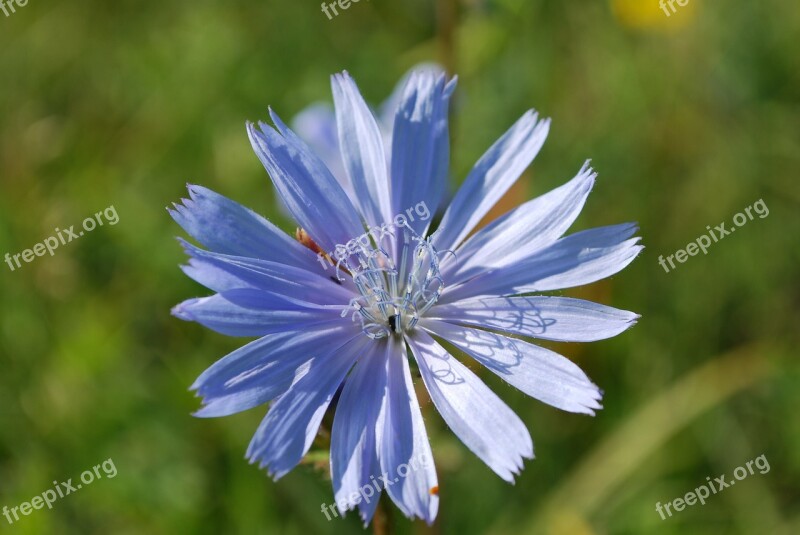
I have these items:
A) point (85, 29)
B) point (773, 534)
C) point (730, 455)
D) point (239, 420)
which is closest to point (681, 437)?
point (730, 455)

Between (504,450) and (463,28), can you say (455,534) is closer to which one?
(504,450)

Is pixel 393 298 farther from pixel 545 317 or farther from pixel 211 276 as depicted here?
pixel 211 276

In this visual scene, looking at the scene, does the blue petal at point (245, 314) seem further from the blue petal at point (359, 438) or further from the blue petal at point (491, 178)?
the blue petal at point (491, 178)

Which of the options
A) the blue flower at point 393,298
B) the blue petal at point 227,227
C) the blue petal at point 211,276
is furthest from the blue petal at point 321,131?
the blue petal at point 211,276

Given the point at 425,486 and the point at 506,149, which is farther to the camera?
the point at 506,149

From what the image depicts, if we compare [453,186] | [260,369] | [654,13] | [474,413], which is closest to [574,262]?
Result: [474,413]

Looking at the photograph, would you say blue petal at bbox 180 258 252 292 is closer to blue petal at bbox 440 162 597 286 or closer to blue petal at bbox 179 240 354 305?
blue petal at bbox 179 240 354 305
